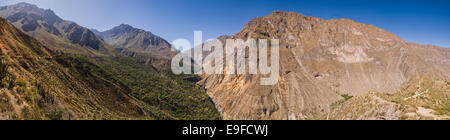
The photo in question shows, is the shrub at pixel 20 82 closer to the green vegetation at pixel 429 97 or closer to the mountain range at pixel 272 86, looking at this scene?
the mountain range at pixel 272 86

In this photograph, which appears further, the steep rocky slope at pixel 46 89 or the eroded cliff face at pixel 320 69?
the eroded cliff face at pixel 320 69

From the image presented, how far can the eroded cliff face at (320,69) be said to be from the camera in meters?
53.0

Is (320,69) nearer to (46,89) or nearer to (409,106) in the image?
(409,106)

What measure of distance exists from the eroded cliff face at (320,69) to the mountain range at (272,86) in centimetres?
39

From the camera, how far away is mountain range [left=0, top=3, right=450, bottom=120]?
1752cm

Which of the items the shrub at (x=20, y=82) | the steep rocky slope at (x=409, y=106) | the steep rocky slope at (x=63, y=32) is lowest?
the steep rocky slope at (x=409, y=106)

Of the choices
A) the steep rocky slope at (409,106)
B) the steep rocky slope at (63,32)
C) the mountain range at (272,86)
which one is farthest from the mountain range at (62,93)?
the steep rocky slope at (63,32)

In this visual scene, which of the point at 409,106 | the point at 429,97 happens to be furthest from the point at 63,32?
the point at 429,97

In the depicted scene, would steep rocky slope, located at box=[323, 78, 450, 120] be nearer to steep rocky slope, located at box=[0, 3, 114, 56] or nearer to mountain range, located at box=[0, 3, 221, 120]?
mountain range, located at box=[0, 3, 221, 120]

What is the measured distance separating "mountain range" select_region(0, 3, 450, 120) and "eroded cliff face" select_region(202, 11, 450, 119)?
391mm

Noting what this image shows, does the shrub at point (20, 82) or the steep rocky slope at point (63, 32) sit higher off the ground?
the steep rocky slope at point (63, 32)
